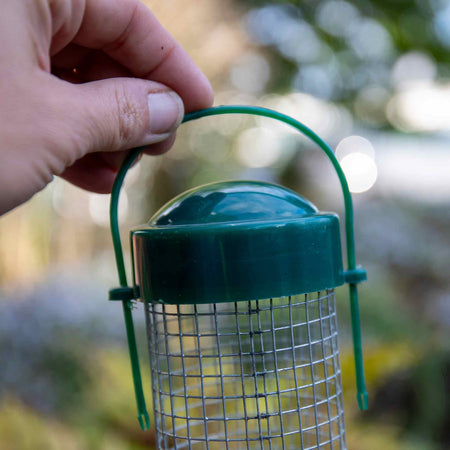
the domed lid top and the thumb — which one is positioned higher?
the thumb

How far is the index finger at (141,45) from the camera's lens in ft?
2.19

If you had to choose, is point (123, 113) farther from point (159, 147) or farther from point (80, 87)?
point (159, 147)

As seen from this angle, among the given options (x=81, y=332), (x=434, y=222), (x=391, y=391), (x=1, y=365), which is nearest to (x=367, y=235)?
(x=434, y=222)

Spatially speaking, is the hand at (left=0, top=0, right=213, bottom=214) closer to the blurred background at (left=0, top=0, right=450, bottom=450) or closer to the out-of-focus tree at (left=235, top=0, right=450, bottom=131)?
the blurred background at (left=0, top=0, right=450, bottom=450)

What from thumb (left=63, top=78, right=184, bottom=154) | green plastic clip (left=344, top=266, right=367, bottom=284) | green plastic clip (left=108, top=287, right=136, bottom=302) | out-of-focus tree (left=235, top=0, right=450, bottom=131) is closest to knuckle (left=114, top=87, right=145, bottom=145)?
thumb (left=63, top=78, right=184, bottom=154)

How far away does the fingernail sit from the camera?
2.25 feet

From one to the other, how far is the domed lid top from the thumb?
0.35 feet

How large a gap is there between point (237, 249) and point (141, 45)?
1.08ft

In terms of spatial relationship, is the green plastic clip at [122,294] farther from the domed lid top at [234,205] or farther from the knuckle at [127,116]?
the knuckle at [127,116]

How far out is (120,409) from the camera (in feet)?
7.68

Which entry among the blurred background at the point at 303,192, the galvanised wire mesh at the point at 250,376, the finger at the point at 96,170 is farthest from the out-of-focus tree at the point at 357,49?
the finger at the point at 96,170

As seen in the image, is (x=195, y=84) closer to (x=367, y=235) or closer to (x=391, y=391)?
(x=391, y=391)

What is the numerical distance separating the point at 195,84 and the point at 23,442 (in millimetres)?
1872

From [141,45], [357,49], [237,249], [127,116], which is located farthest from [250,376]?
[357,49]
